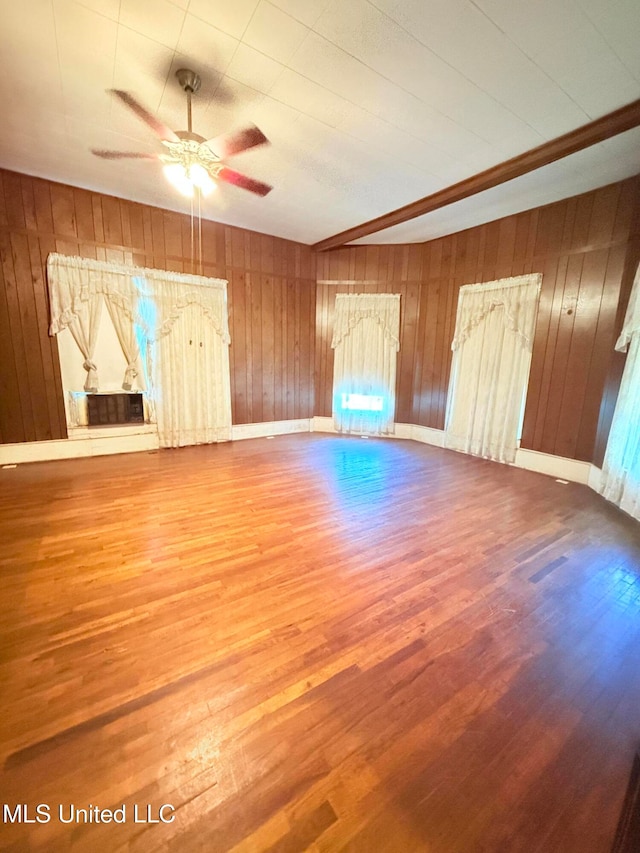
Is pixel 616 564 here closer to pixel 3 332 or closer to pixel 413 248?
pixel 413 248

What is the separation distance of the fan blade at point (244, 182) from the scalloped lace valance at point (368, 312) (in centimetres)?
230

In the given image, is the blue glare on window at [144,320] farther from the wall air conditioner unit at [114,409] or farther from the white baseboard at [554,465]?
the white baseboard at [554,465]

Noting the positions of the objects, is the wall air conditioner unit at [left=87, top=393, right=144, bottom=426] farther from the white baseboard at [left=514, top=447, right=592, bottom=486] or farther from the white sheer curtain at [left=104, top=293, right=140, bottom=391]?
the white baseboard at [left=514, top=447, right=592, bottom=486]

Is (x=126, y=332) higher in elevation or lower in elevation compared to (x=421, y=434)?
higher

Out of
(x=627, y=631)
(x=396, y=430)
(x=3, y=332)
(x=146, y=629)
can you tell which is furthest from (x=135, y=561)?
(x=396, y=430)

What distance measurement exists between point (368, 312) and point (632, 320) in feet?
11.4

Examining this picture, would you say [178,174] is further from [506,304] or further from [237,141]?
[506,304]

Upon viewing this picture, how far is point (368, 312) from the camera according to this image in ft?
19.0

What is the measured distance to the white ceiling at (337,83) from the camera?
1917 millimetres

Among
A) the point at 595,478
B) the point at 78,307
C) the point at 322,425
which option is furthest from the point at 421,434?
the point at 78,307

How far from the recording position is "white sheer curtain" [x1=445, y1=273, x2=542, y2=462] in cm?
432

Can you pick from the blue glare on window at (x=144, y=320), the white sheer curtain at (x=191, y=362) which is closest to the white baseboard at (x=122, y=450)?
the white sheer curtain at (x=191, y=362)

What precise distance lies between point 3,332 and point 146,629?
4084 mm

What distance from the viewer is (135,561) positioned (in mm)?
2234
